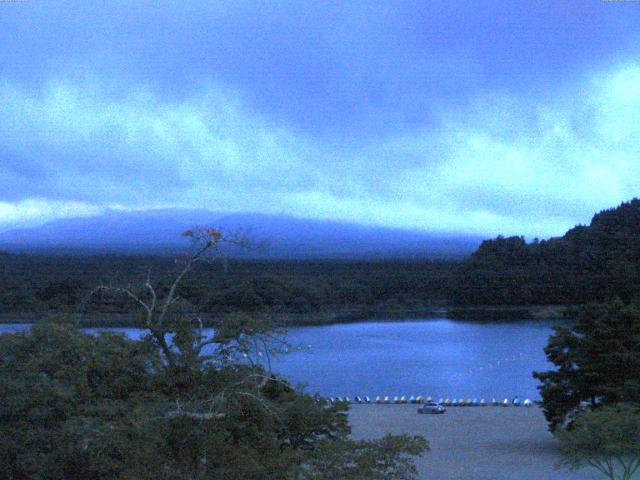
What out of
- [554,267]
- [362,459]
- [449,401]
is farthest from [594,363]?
[362,459]

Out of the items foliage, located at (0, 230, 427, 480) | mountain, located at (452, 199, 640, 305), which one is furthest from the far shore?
foliage, located at (0, 230, 427, 480)

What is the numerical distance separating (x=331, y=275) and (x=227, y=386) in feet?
27.6

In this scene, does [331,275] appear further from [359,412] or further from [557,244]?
[557,244]

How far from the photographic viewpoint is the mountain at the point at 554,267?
15555 millimetres

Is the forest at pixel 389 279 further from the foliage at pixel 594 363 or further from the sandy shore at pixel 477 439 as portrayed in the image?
the foliage at pixel 594 363

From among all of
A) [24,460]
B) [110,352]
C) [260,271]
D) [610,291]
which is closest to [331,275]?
[260,271]

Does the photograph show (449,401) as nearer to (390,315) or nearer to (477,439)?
(390,315)

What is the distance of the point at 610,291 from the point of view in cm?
1443

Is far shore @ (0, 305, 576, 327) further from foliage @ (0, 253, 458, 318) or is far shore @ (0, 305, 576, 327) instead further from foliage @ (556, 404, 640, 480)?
foliage @ (556, 404, 640, 480)

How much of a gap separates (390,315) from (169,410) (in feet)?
30.8

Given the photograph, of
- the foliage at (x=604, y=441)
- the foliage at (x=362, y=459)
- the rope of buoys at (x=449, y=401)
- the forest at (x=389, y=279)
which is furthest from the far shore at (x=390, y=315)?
the foliage at (x=362, y=459)

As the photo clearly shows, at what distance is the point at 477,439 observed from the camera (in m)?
10.9

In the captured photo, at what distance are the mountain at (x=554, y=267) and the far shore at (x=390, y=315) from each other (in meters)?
0.21

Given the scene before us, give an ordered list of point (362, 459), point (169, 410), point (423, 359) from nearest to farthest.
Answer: point (362, 459)
point (169, 410)
point (423, 359)
